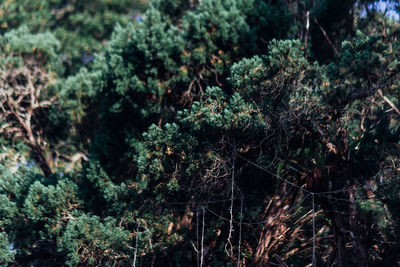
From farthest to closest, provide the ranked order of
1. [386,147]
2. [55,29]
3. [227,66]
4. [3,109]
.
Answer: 1. [55,29]
2. [3,109]
3. [227,66]
4. [386,147]

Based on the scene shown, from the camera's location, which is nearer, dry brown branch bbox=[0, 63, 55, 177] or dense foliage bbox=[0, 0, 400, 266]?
dense foliage bbox=[0, 0, 400, 266]

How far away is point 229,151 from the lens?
22.5 ft

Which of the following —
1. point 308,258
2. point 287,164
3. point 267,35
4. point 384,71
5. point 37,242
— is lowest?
point 308,258

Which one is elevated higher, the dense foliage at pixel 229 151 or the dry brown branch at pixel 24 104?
the dry brown branch at pixel 24 104

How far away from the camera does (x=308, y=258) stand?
26.8 feet

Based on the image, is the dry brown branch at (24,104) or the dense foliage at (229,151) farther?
the dry brown branch at (24,104)

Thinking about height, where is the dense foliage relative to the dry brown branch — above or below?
below

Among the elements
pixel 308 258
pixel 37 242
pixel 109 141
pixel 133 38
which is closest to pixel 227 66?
pixel 133 38

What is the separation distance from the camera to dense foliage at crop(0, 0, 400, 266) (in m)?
6.65

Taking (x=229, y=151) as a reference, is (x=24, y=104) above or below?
above

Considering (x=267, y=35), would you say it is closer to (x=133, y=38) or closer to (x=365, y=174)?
(x=133, y=38)

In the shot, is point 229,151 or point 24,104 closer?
point 229,151

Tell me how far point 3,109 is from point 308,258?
7.27 meters

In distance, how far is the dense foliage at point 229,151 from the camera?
6.65m
